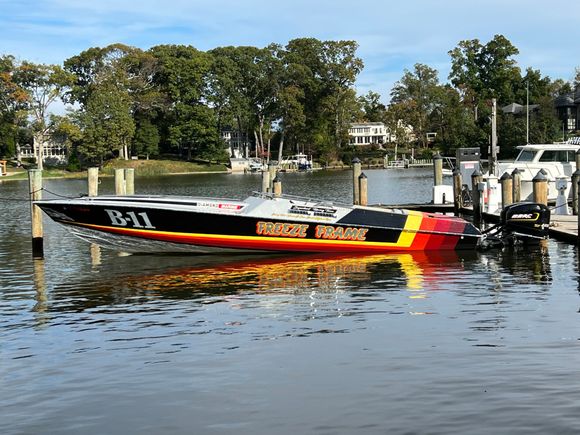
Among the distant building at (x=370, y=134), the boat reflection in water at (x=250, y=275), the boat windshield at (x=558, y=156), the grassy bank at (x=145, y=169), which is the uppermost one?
the distant building at (x=370, y=134)

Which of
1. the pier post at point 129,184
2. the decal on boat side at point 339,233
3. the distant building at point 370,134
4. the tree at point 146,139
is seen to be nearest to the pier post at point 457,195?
the decal on boat side at point 339,233

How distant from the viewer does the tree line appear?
95062 mm

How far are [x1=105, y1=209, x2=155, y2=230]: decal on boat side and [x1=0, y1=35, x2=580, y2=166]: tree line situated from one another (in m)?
76.7

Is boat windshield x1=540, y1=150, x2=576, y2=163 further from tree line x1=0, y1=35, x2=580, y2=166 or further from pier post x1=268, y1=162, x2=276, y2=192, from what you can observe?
tree line x1=0, y1=35, x2=580, y2=166

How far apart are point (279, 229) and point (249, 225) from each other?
2.33ft

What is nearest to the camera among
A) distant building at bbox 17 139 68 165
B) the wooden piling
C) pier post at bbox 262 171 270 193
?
pier post at bbox 262 171 270 193

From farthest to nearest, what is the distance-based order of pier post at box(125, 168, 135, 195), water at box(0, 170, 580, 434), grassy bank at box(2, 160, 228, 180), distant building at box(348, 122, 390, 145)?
1. distant building at box(348, 122, 390, 145)
2. grassy bank at box(2, 160, 228, 180)
3. pier post at box(125, 168, 135, 195)
4. water at box(0, 170, 580, 434)

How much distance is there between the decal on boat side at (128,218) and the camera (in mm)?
17828

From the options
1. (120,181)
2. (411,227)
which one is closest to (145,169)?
(120,181)

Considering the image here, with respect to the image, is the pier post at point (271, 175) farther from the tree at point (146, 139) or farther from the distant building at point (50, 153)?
the distant building at point (50, 153)

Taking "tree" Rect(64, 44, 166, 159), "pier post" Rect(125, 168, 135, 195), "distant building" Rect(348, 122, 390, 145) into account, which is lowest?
"pier post" Rect(125, 168, 135, 195)

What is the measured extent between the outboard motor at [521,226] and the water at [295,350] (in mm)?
1449

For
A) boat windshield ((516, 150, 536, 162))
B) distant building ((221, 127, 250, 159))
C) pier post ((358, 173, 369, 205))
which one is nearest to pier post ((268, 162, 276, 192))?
pier post ((358, 173, 369, 205))

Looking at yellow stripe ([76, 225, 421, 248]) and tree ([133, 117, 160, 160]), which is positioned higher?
tree ([133, 117, 160, 160])
